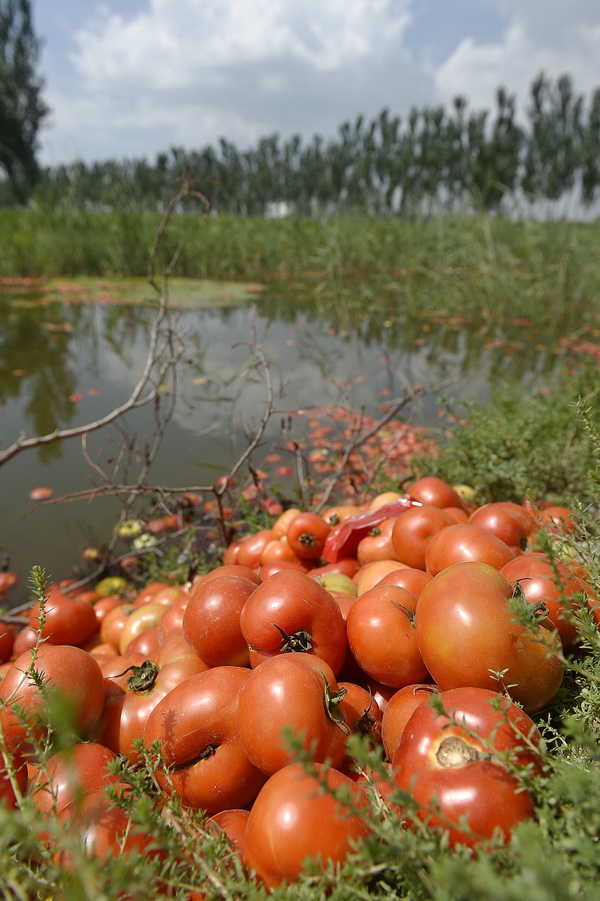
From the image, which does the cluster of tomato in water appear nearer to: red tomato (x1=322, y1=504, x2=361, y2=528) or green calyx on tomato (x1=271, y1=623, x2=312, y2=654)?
green calyx on tomato (x1=271, y1=623, x2=312, y2=654)

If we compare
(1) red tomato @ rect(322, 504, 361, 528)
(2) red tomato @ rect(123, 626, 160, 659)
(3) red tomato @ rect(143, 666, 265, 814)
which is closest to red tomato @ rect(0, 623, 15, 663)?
(2) red tomato @ rect(123, 626, 160, 659)

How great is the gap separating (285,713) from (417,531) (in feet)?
3.14

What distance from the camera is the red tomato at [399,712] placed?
3.72 feet

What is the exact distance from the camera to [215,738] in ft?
3.64

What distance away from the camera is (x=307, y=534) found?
2.29 m

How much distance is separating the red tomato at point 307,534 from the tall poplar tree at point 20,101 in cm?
3850

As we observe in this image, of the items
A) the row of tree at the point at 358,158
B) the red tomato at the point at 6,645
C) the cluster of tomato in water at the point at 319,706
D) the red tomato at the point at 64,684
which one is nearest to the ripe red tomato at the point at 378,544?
the cluster of tomato in water at the point at 319,706

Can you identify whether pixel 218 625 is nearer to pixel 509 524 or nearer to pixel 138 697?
pixel 138 697

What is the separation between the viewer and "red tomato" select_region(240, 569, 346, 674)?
123cm

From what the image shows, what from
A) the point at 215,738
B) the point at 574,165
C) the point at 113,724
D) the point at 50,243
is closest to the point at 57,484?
the point at 113,724

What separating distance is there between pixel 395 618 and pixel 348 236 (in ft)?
38.0

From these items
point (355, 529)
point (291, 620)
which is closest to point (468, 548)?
point (291, 620)

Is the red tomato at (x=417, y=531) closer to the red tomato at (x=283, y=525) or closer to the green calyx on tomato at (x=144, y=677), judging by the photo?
the red tomato at (x=283, y=525)

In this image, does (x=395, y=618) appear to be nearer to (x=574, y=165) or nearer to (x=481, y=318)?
(x=481, y=318)
